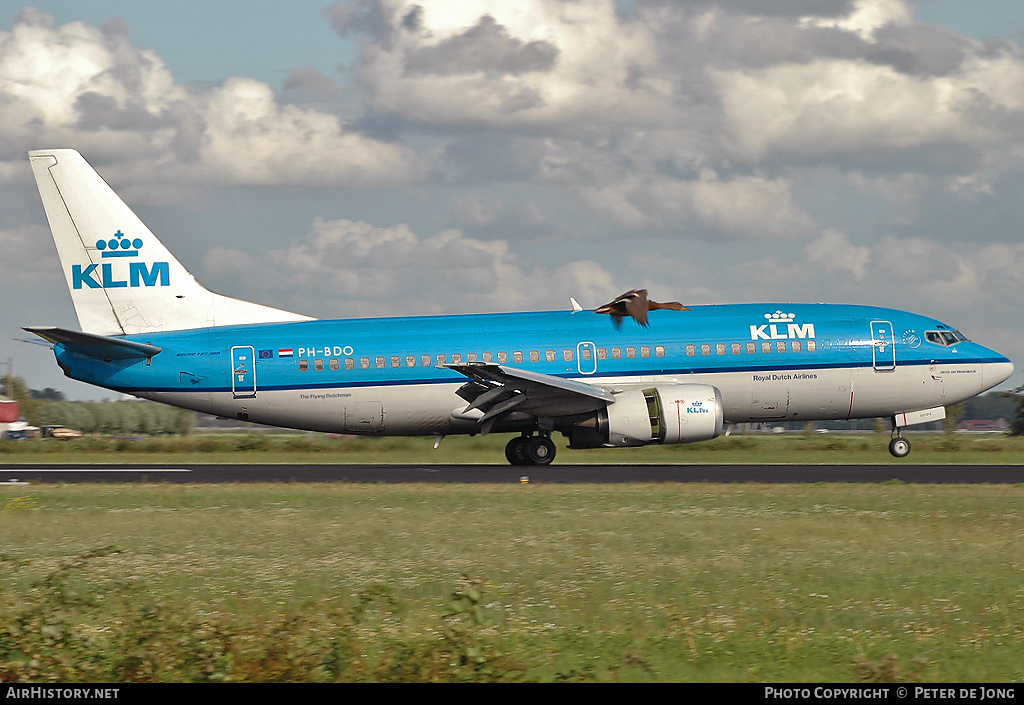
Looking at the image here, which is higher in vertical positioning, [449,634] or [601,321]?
[601,321]

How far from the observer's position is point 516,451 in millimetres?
29266

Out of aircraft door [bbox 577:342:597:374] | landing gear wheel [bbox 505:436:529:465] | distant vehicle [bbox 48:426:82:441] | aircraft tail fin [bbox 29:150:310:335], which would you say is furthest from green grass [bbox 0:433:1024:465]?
distant vehicle [bbox 48:426:82:441]

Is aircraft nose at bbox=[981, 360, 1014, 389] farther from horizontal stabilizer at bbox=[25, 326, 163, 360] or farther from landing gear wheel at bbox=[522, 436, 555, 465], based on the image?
horizontal stabilizer at bbox=[25, 326, 163, 360]

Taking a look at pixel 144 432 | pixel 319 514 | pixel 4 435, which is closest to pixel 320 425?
pixel 319 514

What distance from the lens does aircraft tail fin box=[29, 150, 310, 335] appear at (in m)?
28.9

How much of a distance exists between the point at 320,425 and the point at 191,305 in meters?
5.06

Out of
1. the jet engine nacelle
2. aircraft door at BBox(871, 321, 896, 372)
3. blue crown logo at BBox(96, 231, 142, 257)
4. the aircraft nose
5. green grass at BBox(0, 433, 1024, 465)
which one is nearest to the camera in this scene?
the jet engine nacelle

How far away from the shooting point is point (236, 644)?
763cm

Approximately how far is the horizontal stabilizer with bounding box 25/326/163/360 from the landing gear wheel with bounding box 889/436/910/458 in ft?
68.1

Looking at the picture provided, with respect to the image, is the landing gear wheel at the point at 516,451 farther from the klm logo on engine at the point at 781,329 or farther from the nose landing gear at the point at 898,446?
the nose landing gear at the point at 898,446

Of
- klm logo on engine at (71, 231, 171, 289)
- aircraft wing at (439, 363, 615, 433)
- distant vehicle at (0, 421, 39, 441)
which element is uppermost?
klm logo on engine at (71, 231, 171, 289)

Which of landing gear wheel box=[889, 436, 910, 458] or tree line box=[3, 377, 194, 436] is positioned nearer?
landing gear wheel box=[889, 436, 910, 458]

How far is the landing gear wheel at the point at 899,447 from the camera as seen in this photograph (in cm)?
2958
